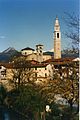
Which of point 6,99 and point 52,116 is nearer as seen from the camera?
point 52,116

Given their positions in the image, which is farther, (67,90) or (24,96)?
(24,96)

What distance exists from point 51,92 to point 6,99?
1359 millimetres

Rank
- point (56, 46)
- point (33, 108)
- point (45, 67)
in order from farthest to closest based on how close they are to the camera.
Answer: point (56, 46) < point (45, 67) < point (33, 108)

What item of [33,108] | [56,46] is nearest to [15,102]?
[33,108]

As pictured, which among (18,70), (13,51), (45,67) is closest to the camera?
(18,70)

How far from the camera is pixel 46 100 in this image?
4504 millimetres

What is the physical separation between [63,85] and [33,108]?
2.40ft

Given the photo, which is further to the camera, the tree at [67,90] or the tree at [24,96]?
the tree at [24,96]

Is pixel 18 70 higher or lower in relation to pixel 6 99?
higher

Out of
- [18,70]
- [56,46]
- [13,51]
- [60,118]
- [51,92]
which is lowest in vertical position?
[60,118]

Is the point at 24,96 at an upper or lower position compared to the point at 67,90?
lower

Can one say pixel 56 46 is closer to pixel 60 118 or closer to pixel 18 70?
pixel 18 70

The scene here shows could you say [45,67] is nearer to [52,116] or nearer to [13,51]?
[13,51]

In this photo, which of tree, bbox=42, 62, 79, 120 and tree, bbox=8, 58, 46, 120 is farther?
tree, bbox=8, 58, 46, 120
